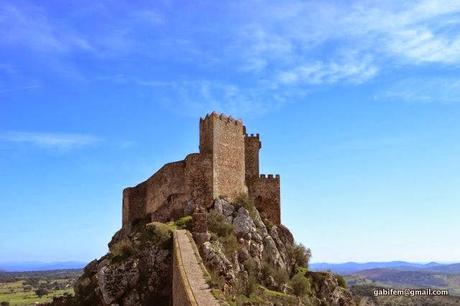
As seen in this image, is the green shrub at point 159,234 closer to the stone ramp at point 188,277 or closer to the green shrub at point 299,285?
the stone ramp at point 188,277

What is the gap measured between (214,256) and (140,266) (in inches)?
195

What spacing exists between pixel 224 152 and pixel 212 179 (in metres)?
2.92

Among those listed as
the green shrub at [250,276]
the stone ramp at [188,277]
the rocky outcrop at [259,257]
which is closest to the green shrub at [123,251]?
the stone ramp at [188,277]

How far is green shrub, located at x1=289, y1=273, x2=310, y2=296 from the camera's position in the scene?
4459cm

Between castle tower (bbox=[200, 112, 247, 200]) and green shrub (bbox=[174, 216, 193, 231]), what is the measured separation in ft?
10.7

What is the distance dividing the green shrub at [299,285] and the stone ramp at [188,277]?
10769 millimetres

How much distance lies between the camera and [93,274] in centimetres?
4362

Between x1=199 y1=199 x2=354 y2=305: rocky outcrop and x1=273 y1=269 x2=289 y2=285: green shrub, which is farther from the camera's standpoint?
x1=273 y1=269 x2=289 y2=285: green shrub

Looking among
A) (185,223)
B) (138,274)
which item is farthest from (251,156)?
(138,274)

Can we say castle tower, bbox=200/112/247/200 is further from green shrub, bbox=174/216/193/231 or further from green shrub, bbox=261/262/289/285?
green shrub, bbox=261/262/289/285

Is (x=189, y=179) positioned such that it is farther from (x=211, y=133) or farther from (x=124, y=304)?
(x=124, y=304)

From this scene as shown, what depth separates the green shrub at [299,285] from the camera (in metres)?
44.6

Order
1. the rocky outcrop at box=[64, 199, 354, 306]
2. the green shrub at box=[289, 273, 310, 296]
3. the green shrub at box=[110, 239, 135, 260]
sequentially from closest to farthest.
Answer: the rocky outcrop at box=[64, 199, 354, 306] → the green shrub at box=[110, 239, 135, 260] → the green shrub at box=[289, 273, 310, 296]

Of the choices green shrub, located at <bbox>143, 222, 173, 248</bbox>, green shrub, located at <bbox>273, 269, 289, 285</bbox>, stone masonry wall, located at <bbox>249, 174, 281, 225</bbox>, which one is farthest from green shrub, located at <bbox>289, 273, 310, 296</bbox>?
green shrub, located at <bbox>143, 222, 173, 248</bbox>
